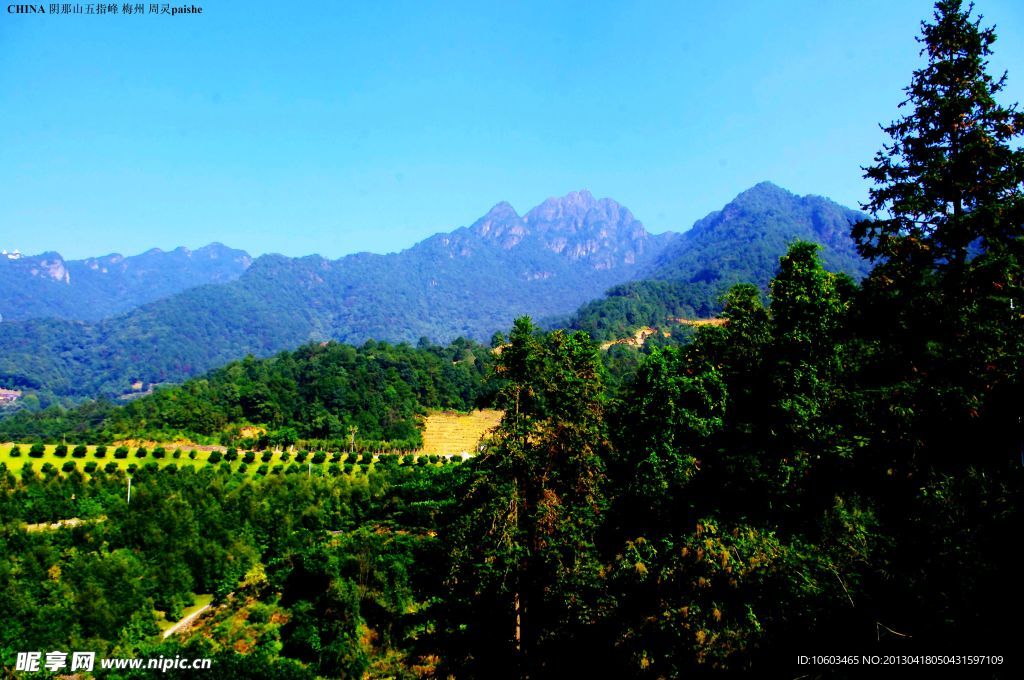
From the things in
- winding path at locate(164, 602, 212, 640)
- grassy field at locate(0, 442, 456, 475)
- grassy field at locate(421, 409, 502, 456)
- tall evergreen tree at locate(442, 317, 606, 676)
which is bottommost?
grassy field at locate(421, 409, 502, 456)

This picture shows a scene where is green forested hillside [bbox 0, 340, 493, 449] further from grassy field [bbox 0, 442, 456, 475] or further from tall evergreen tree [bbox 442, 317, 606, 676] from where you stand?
tall evergreen tree [bbox 442, 317, 606, 676]

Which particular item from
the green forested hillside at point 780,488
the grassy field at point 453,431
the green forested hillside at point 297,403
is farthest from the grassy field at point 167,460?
the green forested hillside at point 780,488

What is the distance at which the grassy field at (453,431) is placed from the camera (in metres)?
68.1

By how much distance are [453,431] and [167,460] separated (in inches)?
1341

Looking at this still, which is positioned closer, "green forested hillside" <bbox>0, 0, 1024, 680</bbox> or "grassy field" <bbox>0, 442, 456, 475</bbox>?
"green forested hillside" <bbox>0, 0, 1024, 680</bbox>

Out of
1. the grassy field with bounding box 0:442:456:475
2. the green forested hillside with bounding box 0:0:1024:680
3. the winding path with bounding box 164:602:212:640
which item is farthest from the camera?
the grassy field with bounding box 0:442:456:475

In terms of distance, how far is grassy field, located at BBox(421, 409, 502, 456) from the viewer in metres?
68.1

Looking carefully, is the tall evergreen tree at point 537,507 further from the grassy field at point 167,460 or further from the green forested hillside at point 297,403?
the green forested hillside at point 297,403

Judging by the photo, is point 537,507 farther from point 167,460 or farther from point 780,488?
point 167,460

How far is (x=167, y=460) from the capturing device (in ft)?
168

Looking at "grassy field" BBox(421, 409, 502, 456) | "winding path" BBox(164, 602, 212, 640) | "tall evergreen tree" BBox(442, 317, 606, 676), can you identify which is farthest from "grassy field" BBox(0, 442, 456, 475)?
"tall evergreen tree" BBox(442, 317, 606, 676)

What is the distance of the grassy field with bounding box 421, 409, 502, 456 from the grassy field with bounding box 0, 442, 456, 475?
11.2 metres

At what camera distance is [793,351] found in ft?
40.9

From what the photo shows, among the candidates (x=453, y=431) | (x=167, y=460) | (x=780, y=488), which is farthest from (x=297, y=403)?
(x=780, y=488)
